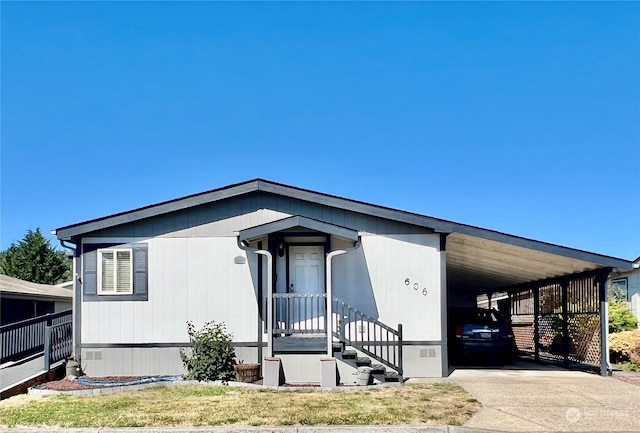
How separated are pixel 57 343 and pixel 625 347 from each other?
13.8 m

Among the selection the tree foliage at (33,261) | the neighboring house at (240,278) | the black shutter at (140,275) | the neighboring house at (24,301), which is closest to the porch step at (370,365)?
the neighboring house at (240,278)

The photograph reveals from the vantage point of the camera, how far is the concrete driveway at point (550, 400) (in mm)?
6980

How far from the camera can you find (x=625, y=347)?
547 inches

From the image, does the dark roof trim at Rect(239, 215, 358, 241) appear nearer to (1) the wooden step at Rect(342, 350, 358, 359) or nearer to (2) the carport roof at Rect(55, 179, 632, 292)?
(2) the carport roof at Rect(55, 179, 632, 292)

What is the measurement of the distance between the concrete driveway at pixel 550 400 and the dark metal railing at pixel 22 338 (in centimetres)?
962

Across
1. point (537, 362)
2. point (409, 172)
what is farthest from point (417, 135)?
point (537, 362)

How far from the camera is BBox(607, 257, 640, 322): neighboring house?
18.1 meters

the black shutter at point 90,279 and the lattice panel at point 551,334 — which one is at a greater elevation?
the black shutter at point 90,279

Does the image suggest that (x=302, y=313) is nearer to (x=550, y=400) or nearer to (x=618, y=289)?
(x=550, y=400)

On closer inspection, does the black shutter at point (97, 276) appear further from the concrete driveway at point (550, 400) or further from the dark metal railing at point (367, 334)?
the concrete driveway at point (550, 400)

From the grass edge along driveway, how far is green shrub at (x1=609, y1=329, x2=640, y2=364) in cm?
660

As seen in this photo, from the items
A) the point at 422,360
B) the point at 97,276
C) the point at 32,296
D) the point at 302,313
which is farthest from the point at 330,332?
the point at 32,296

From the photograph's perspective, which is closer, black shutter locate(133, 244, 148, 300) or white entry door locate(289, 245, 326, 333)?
black shutter locate(133, 244, 148, 300)

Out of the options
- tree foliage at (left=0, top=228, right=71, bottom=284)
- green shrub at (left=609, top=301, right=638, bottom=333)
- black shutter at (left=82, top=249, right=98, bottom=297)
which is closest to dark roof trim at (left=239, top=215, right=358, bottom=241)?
black shutter at (left=82, top=249, right=98, bottom=297)
